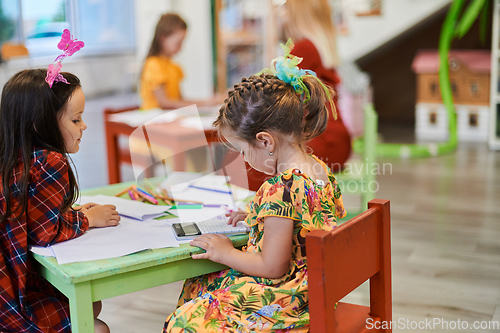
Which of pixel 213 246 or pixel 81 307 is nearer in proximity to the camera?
pixel 81 307

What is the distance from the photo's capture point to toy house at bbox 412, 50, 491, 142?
4.53 m

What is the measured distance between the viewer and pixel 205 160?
4.58 ft

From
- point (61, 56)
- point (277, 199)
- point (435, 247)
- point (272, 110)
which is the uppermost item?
point (61, 56)

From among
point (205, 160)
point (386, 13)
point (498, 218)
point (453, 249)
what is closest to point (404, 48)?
point (386, 13)

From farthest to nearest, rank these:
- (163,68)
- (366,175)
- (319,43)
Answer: (163,68)
(366,175)
(319,43)

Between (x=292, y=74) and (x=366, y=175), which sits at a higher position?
(x=292, y=74)

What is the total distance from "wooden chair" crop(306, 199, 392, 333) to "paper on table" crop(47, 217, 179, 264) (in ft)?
1.07

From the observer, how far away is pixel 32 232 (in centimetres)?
104

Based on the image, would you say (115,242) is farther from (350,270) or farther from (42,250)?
(350,270)

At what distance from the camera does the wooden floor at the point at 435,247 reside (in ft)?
5.79

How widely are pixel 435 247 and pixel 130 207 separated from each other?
5.01 ft

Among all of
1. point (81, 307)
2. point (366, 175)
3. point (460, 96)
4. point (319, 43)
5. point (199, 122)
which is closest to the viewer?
point (81, 307)

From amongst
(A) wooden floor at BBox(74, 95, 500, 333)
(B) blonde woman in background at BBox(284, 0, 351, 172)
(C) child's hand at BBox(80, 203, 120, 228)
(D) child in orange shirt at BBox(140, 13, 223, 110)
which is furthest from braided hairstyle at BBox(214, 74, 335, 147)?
(D) child in orange shirt at BBox(140, 13, 223, 110)

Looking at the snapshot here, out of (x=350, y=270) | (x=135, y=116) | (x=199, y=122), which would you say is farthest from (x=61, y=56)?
(x=135, y=116)
